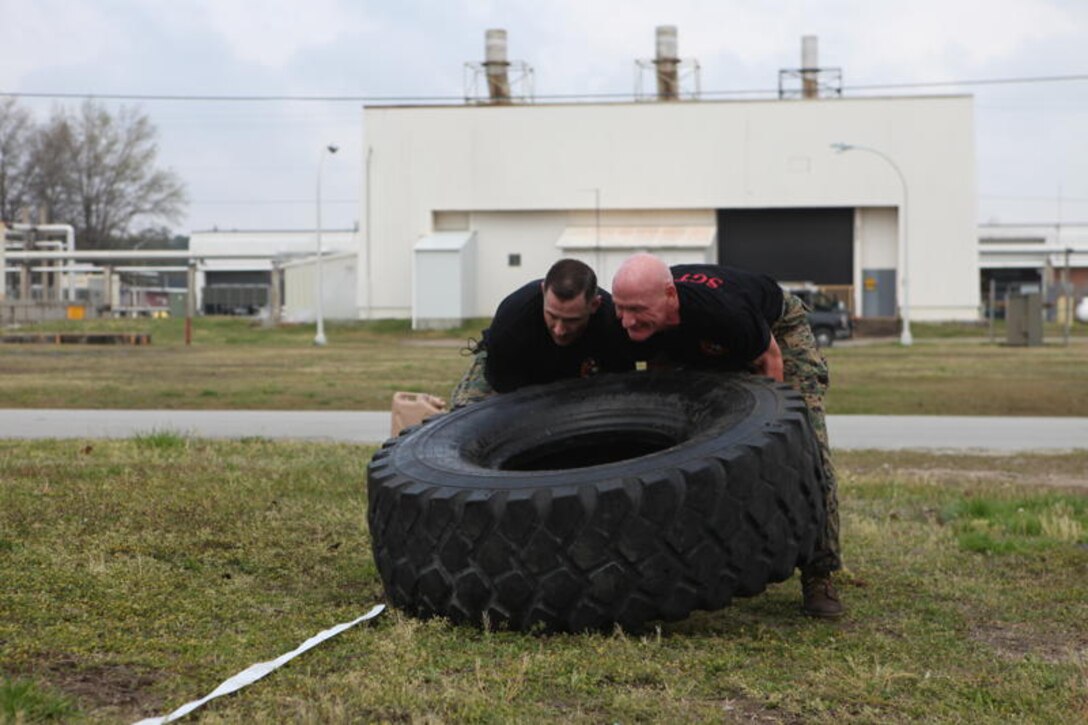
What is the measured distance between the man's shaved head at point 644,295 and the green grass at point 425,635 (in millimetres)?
1172

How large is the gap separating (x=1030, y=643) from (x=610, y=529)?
1.66 meters

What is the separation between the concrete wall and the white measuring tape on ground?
56.5 meters

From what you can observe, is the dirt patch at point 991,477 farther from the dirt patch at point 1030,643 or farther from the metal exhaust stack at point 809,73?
the metal exhaust stack at point 809,73

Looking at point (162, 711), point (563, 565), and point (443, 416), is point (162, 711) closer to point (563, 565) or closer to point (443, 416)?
point (563, 565)

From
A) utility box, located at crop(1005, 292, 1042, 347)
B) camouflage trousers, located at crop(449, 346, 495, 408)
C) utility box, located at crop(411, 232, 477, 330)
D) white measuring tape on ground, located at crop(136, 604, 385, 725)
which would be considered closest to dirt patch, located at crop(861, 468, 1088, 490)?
camouflage trousers, located at crop(449, 346, 495, 408)

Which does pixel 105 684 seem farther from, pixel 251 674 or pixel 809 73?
pixel 809 73

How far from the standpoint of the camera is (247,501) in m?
8.06

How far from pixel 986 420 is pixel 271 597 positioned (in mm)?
13570

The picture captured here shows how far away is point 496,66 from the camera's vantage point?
215 feet

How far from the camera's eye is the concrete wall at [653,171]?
59906 millimetres

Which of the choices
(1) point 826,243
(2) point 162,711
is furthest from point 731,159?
(2) point 162,711

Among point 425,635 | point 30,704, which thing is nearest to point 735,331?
point 425,635

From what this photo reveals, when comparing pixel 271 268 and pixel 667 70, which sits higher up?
pixel 667 70

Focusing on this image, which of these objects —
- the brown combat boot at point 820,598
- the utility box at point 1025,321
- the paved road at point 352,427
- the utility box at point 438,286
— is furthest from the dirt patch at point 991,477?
the utility box at point 438,286
